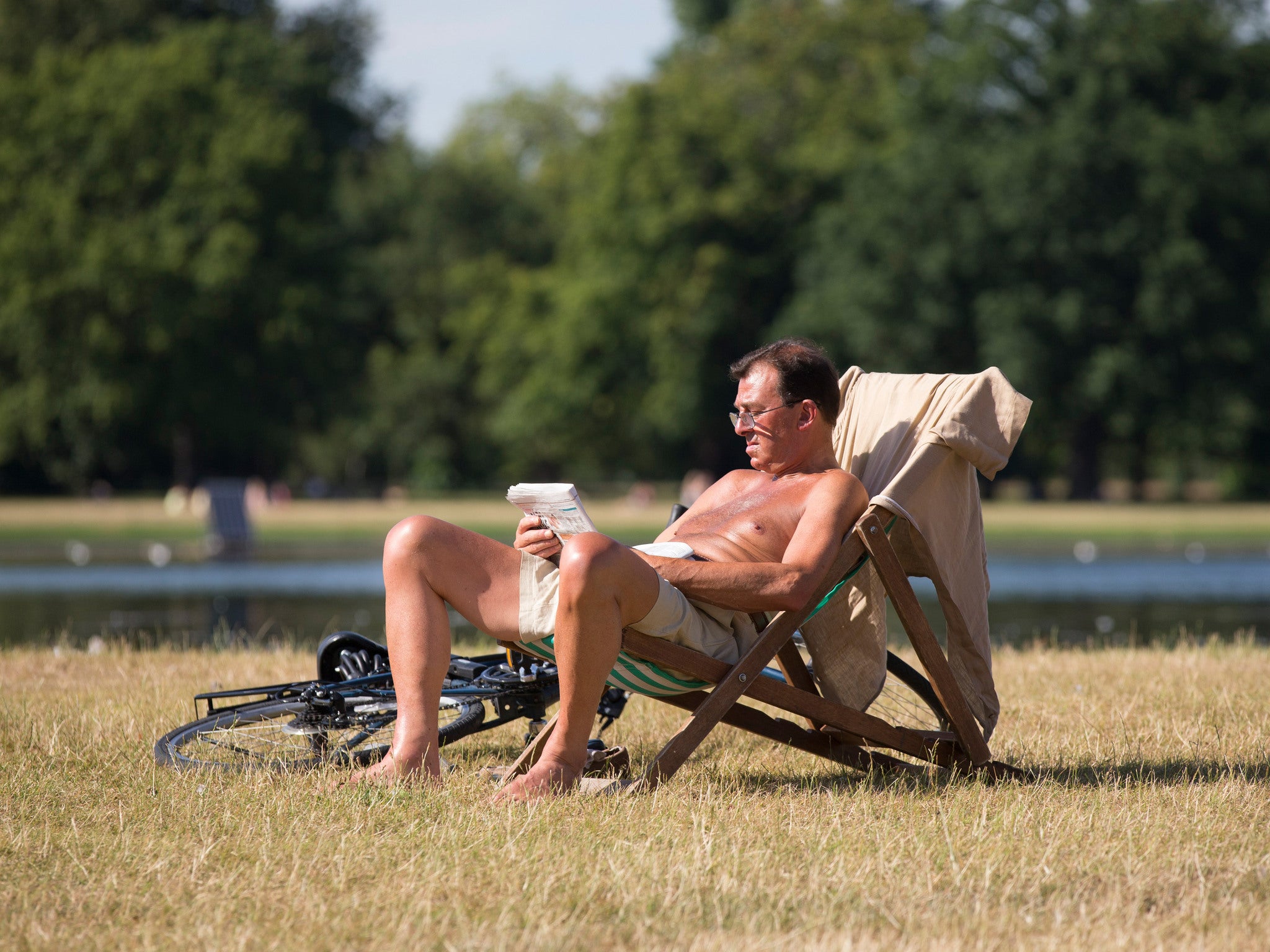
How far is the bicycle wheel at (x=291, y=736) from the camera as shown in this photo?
475cm

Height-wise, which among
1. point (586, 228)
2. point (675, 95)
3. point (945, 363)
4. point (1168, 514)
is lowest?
point (1168, 514)

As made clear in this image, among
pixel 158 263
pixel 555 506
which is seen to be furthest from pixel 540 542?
pixel 158 263

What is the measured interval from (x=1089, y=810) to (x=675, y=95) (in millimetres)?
39060

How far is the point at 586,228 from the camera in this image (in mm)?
42281

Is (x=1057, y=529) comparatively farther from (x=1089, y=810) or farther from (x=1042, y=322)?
(x=1089, y=810)

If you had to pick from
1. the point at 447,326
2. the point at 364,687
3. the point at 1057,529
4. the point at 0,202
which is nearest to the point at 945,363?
the point at 1057,529

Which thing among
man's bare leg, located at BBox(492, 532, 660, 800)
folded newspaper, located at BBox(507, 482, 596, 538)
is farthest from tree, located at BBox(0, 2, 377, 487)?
man's bare leg, located at BBox(492, 532, 660, 800)

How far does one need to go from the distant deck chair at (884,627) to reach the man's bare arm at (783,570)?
67 mm

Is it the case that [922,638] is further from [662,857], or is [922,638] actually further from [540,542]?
[662,857]

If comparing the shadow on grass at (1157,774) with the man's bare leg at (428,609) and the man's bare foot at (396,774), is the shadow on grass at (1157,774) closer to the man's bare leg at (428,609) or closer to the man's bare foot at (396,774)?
the man's bare leg at (428,609)

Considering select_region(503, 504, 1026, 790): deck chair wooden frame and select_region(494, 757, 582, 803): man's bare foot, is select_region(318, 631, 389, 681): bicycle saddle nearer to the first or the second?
select_region(503, 504, 1026, 790): deck chair wooden frame

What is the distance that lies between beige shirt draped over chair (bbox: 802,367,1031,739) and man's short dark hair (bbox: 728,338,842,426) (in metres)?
0.32

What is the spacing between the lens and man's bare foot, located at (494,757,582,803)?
4195mm

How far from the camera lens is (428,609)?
4.49 meters
